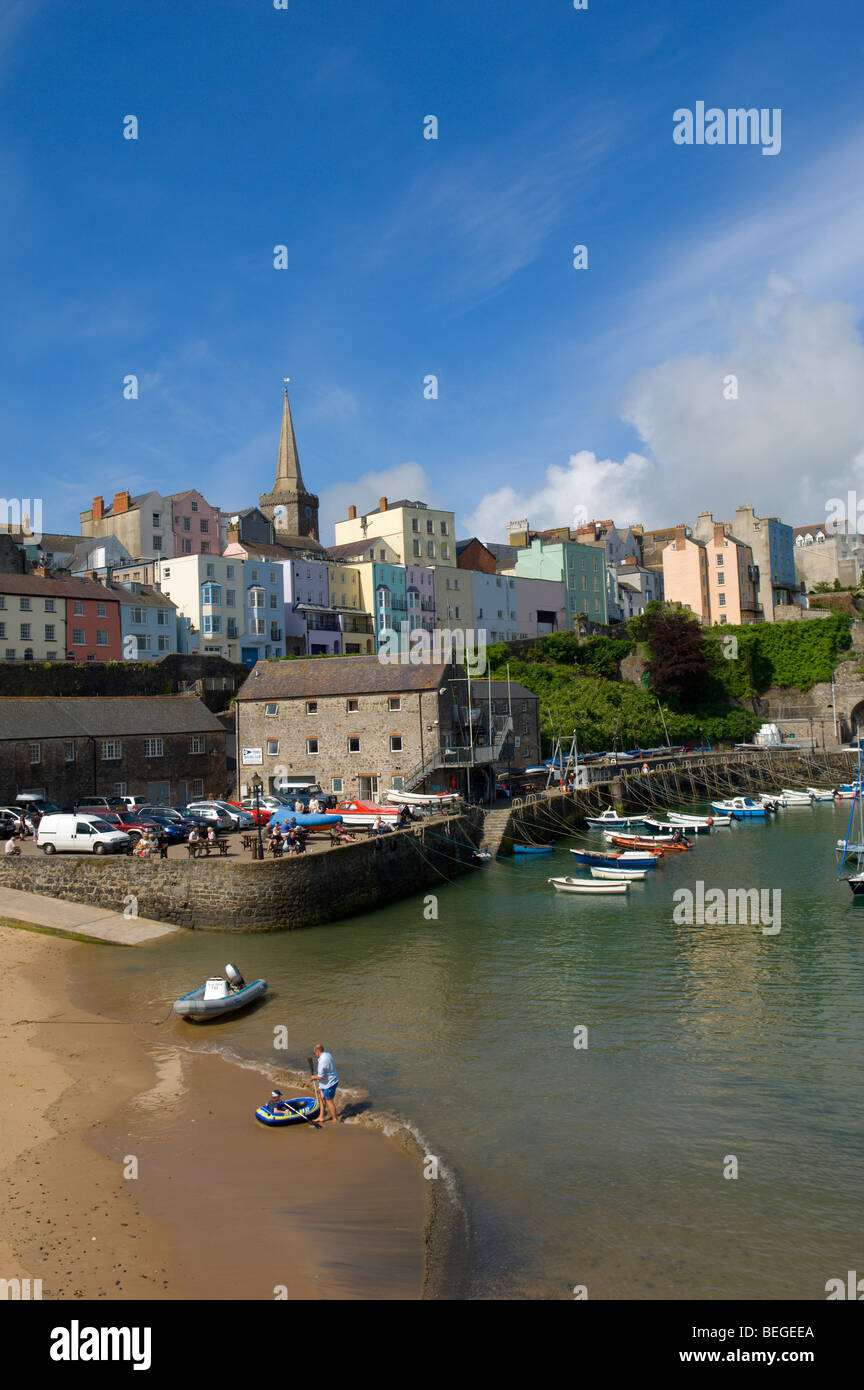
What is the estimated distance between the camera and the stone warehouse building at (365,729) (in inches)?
1781

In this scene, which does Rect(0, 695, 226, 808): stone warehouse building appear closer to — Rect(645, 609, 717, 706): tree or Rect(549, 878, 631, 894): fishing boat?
Rect(549, 878, 631, 894): fishing boat

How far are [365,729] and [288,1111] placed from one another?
3182cm

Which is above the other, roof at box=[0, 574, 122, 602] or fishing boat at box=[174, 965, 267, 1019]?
roof at box=[0, 574, 122, 602]

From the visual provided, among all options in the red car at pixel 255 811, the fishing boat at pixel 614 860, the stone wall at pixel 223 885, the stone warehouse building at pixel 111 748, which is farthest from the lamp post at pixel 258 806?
the fishing boat at pixel 614 860

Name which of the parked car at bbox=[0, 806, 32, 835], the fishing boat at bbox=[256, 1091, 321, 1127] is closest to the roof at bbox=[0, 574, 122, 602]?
the parked car at bbox=[0, 806, 32, 835]

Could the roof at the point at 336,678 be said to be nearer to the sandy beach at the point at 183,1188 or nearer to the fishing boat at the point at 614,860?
the fishing boat at the point at 614,860

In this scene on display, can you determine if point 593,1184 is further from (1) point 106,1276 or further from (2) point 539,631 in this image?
(2) point 539,631

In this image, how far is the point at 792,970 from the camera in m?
24.0

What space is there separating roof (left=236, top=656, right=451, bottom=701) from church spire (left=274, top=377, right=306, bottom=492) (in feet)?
175

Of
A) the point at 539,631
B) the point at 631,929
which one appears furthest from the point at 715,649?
the point at 631,929

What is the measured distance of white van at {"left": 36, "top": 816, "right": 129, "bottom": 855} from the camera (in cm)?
3209

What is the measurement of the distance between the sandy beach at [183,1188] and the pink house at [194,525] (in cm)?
6360

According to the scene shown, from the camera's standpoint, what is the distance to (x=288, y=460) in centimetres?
10212
